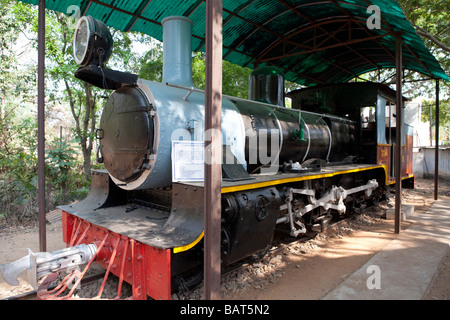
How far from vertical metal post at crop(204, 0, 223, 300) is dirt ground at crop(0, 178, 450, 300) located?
103 cm

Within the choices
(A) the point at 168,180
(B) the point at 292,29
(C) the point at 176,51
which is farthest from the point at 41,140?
(B) the point at 292,29

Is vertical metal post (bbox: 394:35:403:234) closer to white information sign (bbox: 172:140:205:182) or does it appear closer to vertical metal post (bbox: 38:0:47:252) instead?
white information sign (bbox: 172:140:205:182)

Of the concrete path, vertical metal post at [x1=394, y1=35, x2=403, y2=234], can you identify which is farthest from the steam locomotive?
vertical metal post at [x1=394, y1=35, x2=403, y2=234]

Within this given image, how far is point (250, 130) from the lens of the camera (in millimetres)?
4051

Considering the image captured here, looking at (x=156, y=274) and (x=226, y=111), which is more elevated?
(x=226, y=111)

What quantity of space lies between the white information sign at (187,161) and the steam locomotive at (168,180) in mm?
10

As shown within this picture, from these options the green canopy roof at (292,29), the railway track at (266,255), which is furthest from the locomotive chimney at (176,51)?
the railway track at (266,255)

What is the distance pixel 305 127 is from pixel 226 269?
2.83 meters

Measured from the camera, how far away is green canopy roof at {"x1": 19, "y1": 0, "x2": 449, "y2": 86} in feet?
15.7

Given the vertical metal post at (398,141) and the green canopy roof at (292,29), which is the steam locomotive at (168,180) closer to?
the green canopy roof at (292,29)

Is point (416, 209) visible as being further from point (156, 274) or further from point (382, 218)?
point (156, 274)

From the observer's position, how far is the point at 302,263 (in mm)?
4133

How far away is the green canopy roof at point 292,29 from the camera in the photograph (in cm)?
479
